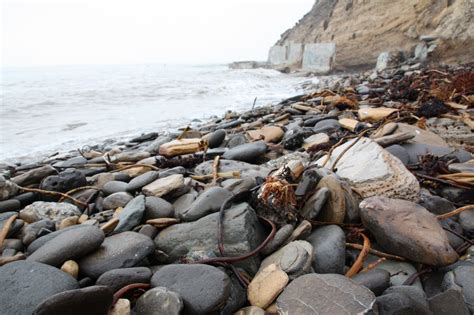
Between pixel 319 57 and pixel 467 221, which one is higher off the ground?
pixel 319 57

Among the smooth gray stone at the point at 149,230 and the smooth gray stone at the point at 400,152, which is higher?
the smooth gray stone at the point at 400,152

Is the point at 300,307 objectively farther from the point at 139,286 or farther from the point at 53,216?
the point at 53,216

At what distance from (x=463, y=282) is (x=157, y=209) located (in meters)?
1.62

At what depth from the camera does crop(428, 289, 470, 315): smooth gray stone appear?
1.25 m

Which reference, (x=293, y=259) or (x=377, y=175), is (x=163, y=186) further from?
(x=377, y=175)

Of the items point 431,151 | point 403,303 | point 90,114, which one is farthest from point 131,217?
point 90,114

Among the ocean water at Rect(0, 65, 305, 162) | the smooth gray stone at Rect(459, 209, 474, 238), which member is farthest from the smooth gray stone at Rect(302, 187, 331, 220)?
the ocean water at Rect(0, 65, 305, 162)

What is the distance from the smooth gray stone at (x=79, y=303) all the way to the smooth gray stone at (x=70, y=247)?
41 cm

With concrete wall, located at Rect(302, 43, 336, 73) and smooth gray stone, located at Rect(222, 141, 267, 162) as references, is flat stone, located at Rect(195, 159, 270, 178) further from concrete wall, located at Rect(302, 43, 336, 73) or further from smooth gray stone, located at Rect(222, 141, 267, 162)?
concrete wall, located at Rect(302, 43, 336, 73)

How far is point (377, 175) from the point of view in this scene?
2051 millimetres

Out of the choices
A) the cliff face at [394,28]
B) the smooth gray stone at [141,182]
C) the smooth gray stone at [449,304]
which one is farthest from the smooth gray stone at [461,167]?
the cliff face at [394,28]

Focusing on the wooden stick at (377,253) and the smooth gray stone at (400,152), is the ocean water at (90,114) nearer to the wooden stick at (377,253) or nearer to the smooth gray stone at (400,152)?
the smooth gray stone at (400,152)

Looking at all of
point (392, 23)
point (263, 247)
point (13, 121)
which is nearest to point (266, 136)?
point (263, 247)

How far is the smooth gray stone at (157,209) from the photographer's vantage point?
2.03 meters
